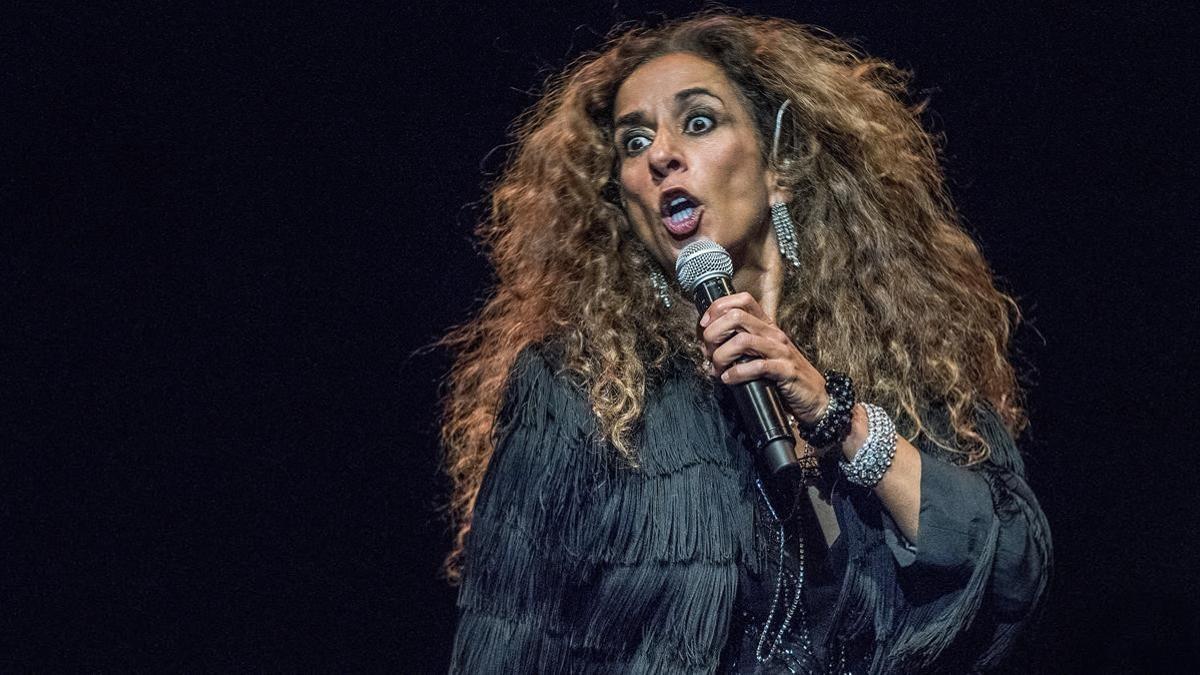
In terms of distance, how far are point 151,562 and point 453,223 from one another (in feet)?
2.82

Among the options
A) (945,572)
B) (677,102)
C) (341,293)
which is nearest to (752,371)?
(945,572)

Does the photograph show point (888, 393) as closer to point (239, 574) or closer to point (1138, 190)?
point (1138, 190)

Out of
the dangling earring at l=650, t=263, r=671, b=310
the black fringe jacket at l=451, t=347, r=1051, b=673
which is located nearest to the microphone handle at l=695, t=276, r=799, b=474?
the black fringe jacket at l=451, t=347, r=1051, b=673

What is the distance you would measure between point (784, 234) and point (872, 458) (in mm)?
523

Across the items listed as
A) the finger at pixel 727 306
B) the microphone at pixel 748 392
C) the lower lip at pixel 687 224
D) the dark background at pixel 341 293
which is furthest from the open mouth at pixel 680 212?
the dark background at pixel 341 293

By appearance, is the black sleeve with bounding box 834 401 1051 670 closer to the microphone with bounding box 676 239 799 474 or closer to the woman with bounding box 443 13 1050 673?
the woman with bounding box 443 13 1050 673

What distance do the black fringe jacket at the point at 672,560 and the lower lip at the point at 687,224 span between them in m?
0.30

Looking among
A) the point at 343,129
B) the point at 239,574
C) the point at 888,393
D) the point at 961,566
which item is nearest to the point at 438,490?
the point at 239,574

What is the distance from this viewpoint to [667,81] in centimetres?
209

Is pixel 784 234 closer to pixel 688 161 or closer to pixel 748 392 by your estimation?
pixel 688 161

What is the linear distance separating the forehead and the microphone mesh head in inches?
15.5

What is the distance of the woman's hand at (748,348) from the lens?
160 centimetres

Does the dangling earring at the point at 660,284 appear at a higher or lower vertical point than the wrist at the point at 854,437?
higher

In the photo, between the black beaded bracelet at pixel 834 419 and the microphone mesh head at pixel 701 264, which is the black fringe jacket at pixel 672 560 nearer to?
the black beaded bracelet at pixel 834 419
